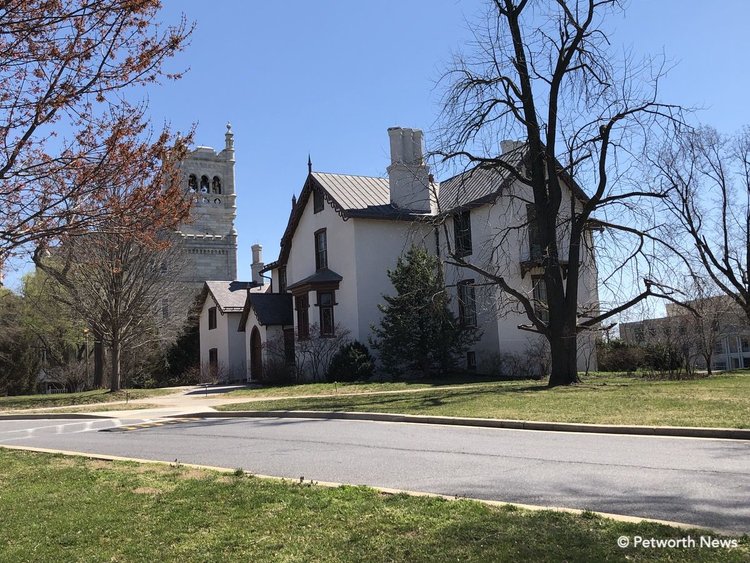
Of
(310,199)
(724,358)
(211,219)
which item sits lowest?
(724,358)

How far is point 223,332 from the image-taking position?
42.0 metres

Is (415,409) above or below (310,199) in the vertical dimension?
below

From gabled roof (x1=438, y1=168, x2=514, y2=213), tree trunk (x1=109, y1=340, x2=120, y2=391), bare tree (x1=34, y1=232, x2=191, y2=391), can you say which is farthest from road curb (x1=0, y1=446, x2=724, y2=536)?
tree trunk (x1=109, y1=340, x2=120, y2=391)

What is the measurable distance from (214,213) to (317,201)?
52885mm

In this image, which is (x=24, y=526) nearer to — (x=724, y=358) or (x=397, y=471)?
(x=397, y=471)

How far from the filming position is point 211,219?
8444 centimetres

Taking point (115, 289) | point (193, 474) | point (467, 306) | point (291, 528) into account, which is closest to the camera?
point (291, 528)

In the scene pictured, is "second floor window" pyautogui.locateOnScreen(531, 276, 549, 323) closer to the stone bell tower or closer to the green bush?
the green bush

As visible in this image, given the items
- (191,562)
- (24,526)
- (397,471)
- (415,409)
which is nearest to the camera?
(191,562)

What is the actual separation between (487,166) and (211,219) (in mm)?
66445

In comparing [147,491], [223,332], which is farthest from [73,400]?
[147,491]

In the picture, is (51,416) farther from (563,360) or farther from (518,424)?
(563,360)

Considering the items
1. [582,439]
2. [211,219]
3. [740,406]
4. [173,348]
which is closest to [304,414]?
[582,439]

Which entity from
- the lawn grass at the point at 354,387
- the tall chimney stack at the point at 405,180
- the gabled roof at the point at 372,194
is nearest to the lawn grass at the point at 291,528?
the lawn grass at the point at 354,387
